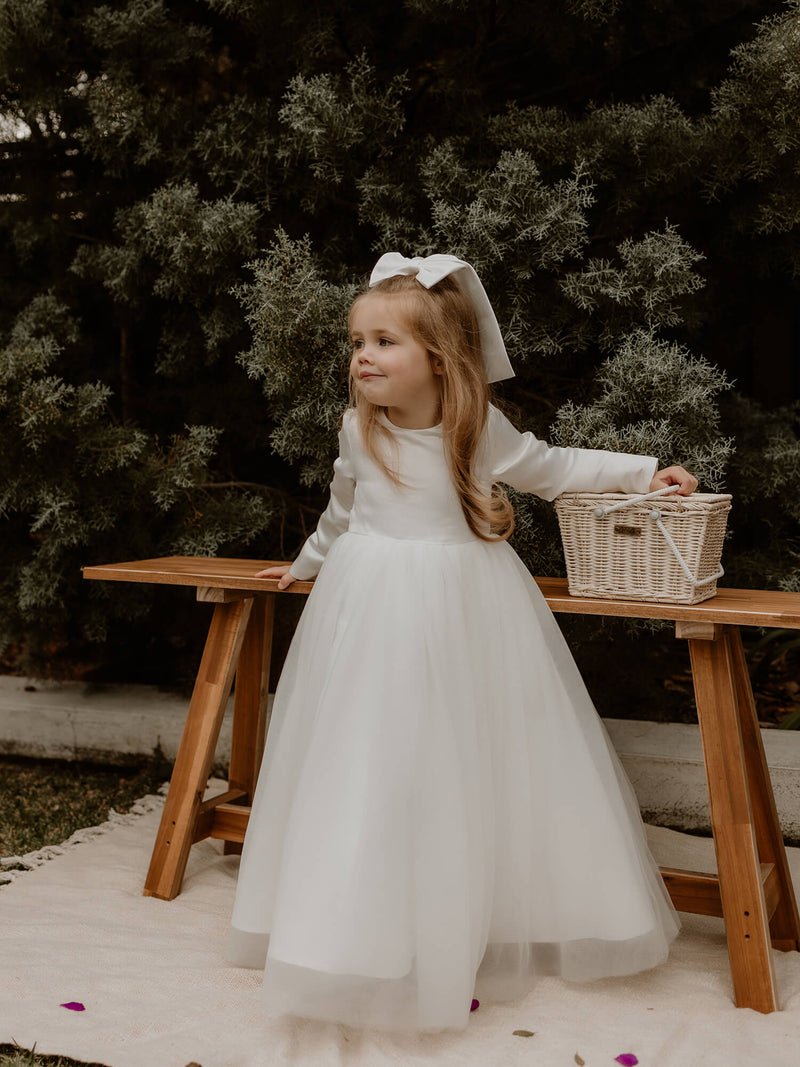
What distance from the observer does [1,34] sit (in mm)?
3836

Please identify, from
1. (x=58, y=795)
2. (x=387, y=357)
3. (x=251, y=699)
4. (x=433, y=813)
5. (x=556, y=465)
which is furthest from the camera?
(x=58, y=795)

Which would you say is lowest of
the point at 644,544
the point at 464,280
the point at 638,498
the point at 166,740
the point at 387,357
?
the point at 166,740

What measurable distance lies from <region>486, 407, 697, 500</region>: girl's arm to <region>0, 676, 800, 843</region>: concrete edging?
140 cm

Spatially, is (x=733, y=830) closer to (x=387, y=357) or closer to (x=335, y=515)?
(x=335, y=515)

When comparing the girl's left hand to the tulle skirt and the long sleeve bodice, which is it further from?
the tulle skirt

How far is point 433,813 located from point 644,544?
2.74ft

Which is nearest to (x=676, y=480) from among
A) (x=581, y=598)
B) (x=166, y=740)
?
(x=581, y=598)

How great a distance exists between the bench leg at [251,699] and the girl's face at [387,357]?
1140mm

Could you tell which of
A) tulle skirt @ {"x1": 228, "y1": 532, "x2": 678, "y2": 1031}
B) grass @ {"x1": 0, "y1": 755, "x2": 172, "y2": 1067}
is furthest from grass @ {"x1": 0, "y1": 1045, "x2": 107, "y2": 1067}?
grass @ {"x1": 0, "y1": 755, "x2": 172, "y2": 1067}

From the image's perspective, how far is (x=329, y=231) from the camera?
4.00 metres

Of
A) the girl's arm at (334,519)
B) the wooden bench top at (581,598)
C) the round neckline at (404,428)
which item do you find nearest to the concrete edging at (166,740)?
the wooden bench top at (581,598)

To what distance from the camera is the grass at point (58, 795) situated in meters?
3.42

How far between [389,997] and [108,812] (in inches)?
74.1

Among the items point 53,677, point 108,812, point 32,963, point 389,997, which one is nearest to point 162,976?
point 32,963
